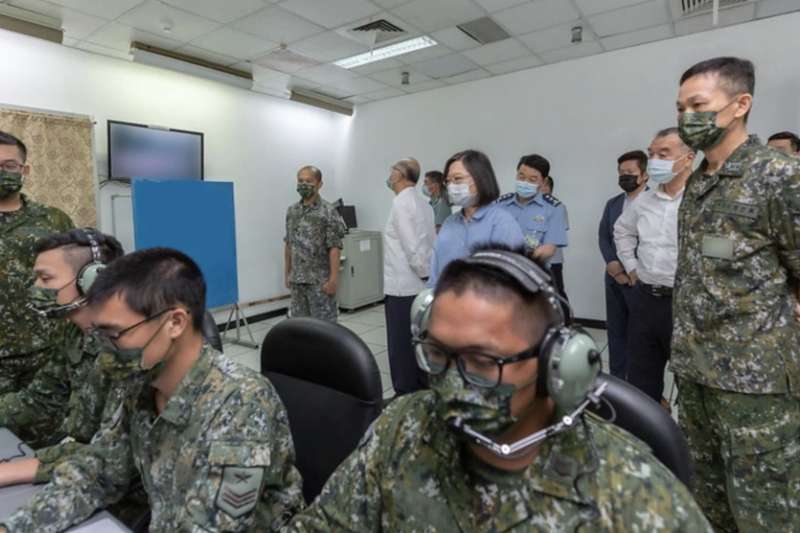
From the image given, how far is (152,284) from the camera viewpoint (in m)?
1.00

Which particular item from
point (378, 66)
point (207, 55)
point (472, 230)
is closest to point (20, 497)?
point (472, 230)

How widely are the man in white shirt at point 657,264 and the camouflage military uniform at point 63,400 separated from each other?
7.24ft

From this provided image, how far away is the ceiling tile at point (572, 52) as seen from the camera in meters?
4.21

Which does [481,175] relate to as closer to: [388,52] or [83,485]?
[83,485]

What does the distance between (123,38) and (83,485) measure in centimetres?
400

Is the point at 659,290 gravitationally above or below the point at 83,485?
above

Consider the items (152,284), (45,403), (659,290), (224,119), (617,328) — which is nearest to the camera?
(152,284)

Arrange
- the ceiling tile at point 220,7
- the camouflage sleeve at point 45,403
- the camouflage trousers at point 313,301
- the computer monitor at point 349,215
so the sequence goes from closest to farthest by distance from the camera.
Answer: the camouflage sleeve at point 45,403, the ceiling tile at point 220,7, the camouflage trousers at point 313,301, the computer monitor at point 349,215

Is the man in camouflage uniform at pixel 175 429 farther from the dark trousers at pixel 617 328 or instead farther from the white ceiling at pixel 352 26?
the white ceiling at pixel 352 26

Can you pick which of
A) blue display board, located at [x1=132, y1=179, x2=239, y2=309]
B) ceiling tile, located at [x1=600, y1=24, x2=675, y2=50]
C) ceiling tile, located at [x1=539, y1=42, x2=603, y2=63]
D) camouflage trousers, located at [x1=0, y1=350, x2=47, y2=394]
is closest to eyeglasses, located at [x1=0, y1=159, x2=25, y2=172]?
camouflage trousers, located at [x1=0, y1=350, x2=47, y2=394]

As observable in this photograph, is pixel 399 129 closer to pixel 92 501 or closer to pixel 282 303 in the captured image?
pixel 282 303

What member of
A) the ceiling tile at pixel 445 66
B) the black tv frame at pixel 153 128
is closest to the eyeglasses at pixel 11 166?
the black tv frame at pixel 153 128

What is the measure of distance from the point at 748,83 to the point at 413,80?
4226 mm

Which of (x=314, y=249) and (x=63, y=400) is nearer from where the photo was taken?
(x=63, y=400)
